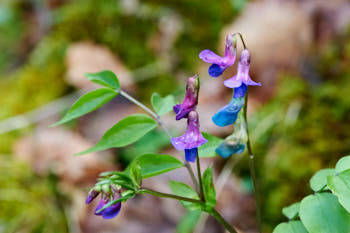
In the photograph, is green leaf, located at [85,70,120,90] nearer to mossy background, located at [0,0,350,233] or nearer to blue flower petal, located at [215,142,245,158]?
blue flower petal, located at [215,142,245,158]

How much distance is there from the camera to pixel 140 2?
3783 millimetres

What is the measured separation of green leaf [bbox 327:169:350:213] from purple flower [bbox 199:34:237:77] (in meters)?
0.44

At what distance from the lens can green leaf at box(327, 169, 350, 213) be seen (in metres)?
0.95

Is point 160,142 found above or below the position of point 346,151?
above

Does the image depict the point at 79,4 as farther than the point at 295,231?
Yes

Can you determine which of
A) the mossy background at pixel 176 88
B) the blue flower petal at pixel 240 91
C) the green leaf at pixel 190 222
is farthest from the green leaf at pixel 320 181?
the green leaf at pixel 190 222

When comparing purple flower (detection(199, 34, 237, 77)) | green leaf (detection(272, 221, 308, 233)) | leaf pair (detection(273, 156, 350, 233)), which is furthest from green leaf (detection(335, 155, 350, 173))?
purple flower (detection(199, 34, 237, 77))

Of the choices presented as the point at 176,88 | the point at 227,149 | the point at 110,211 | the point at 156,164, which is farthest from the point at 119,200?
the point at 176,88

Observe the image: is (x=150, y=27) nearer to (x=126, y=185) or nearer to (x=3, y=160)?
(x=3, y=160)

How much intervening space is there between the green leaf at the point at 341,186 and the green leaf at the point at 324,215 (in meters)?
0.08

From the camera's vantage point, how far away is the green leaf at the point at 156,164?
1188 mm

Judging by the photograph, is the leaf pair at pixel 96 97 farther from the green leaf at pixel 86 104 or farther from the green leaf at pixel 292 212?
the green leaf at pixel 292 212

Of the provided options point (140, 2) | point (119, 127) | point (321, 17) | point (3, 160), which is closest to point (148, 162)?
point (119, 127)

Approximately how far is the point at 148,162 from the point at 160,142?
1794mm
